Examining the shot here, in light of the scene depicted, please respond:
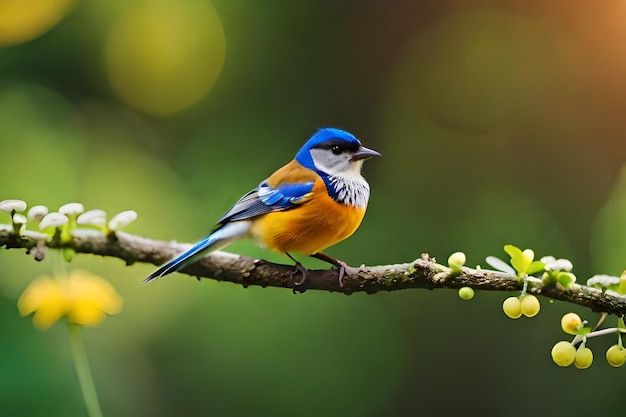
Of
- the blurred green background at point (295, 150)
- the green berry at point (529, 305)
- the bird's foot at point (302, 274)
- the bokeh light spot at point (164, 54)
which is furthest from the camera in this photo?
the bokeh light spot at point (164, 54)

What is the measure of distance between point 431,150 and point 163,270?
814 mm

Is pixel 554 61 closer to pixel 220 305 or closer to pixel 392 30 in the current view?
pixel 392 30

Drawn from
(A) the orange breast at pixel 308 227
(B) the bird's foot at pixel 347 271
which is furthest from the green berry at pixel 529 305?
(A) the orange breast at pixel 308 227

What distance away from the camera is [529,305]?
0.52m

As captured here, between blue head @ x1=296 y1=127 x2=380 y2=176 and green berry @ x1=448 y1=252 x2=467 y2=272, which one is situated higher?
blue head @ x1=296 y1=127 x2=380 y2=176

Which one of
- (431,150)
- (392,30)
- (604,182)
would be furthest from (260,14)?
(604,182)

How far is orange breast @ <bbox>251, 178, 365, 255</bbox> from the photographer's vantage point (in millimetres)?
728

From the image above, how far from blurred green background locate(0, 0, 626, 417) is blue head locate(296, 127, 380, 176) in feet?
1.25

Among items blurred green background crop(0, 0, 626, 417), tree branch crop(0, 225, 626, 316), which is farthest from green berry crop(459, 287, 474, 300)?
blurred green background crop(0, 0, 626, 417)

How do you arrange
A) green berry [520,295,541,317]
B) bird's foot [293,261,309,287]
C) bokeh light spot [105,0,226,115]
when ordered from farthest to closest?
bokeh light spot [105,0,226,115] → bird's foot [293,261,309,287] → green berry [520,295,541,317]

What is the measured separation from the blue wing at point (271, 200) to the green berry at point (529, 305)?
0.29 m

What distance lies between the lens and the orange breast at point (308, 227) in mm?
728

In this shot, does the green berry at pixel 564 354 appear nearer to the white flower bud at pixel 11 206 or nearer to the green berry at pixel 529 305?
the green berry at pixel 529 305

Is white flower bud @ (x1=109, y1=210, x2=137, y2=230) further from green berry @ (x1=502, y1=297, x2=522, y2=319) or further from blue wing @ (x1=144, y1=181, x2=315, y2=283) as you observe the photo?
green berry @ (x1=502, y1=297, x2=522, y2=319)
